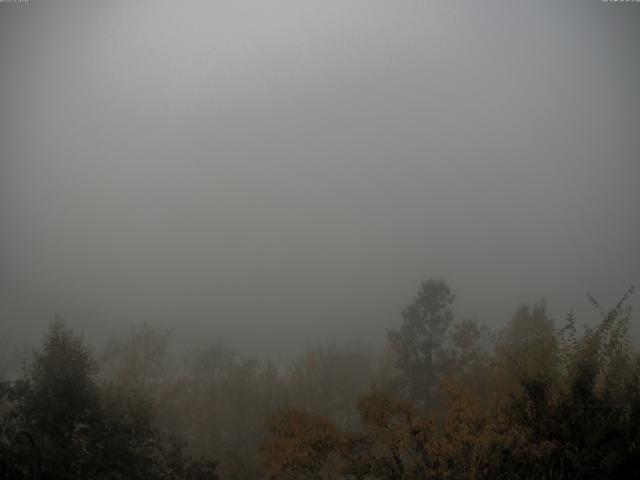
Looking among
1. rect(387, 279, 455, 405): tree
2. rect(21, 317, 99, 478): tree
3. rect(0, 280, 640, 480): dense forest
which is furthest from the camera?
rect(387, 279, 455, 405): tree

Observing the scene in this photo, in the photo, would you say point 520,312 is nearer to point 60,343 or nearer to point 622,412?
point 622,412

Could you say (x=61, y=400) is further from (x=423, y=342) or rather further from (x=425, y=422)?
(x=423, y=342)

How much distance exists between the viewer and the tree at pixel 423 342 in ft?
106

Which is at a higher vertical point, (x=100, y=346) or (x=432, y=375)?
(x=100, y=346)

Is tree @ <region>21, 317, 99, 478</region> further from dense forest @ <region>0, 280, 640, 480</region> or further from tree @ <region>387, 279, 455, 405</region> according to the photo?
tree @ <region>387, 279, 455, 405</region>

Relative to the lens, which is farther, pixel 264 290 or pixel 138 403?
pixel 264 290

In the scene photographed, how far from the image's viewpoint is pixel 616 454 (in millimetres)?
15094

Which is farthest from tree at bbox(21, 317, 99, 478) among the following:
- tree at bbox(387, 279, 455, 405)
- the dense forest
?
tree at bbox(387, 279, 455, 405)

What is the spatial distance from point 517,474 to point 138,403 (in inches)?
802

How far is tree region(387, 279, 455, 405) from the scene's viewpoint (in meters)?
32.4

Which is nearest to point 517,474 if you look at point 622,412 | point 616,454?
point 616,454

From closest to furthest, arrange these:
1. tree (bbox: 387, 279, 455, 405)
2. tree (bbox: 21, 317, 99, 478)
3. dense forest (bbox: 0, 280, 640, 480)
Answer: dense forest (bbox: 0, 280, 640, 480) < tree (bbox: 21, 317, 99, 478) < tree (bbox: 387, 279, 455, 405)

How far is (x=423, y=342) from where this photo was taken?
33.3 metres

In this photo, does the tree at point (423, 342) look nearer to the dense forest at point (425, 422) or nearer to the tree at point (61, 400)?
the dense forest at point (425, 422)
